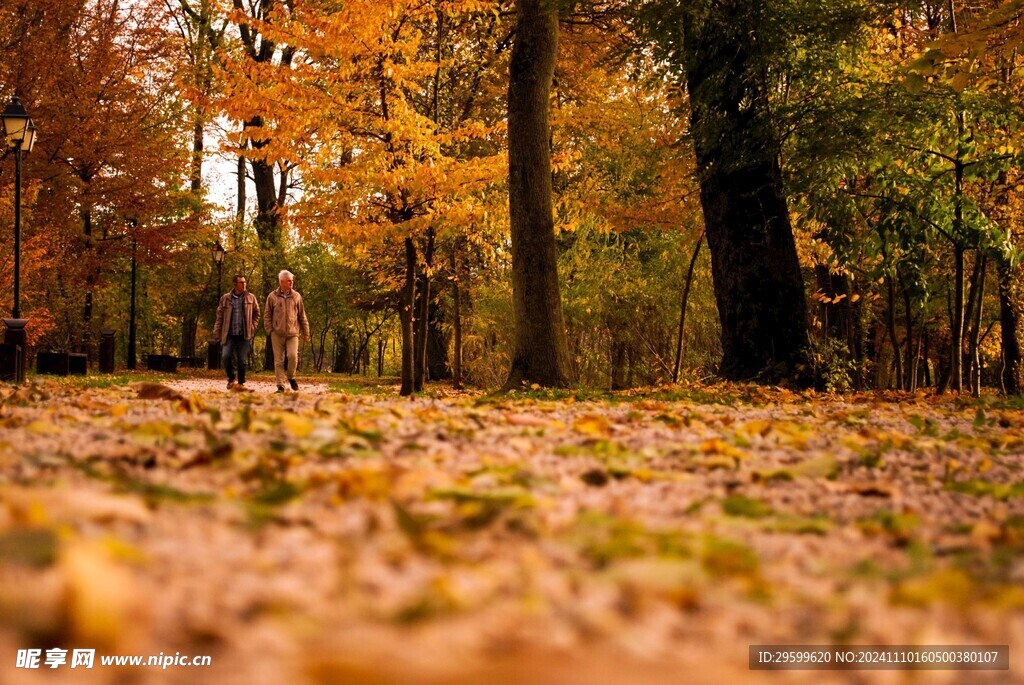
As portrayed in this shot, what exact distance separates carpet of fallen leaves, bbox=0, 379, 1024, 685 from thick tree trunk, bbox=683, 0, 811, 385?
338 inches

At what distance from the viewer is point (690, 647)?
192 cm

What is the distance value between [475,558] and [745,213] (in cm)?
1152

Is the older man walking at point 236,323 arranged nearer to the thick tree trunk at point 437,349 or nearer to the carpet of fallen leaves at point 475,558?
the carpet of fallen leaves at point 475,558

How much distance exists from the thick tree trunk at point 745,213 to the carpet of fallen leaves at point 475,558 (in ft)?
28.1

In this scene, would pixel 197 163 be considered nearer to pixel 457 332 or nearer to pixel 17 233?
pixel 457 332

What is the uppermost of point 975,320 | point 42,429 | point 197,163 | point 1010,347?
point 197,163

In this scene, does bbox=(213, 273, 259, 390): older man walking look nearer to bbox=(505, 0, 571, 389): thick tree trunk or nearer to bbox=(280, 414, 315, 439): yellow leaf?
bbox=(505, 0, 571, 389): thick tree trunk

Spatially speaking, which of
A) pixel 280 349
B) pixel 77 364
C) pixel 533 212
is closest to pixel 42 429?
pixel 533 212

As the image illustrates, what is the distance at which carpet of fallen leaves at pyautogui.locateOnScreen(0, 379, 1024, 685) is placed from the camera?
173 centimetres

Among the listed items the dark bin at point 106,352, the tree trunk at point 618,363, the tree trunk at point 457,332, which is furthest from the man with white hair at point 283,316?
the dark bin at point 106,352

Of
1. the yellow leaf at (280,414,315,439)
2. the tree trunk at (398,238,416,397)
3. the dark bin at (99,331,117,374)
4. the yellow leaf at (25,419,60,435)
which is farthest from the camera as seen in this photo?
the dark bin at (99,331,117,374)

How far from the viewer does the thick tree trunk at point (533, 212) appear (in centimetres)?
1271

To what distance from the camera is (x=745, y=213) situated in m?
13.1

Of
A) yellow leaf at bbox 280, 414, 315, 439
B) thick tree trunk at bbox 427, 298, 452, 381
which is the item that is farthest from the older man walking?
thick tree trunk at bbox 427, 298, 452, 381
